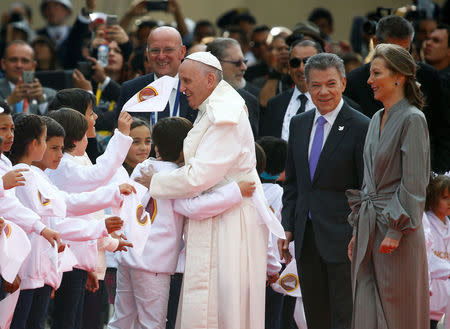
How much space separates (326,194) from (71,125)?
6.26 ft

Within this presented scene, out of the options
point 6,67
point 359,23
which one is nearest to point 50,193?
point 6,67

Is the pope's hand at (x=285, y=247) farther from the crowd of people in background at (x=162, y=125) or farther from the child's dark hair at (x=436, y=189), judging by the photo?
the child's dark hair at (x=436, y=189)

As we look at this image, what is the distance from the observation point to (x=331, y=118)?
697 centimetres

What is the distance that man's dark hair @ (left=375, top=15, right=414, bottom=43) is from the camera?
26.6 ft

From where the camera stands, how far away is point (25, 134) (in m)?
6.30

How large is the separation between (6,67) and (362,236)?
600 centimetres

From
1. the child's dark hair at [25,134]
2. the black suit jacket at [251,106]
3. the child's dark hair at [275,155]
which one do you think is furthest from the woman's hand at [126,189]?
the black suit jacket at [251,106]

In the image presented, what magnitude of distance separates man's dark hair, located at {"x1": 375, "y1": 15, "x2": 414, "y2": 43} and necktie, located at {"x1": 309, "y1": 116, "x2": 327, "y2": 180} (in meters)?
1.49

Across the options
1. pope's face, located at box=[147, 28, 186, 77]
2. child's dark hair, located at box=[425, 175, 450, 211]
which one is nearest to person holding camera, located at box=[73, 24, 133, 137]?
pope's face, located at box=[147, 28, 186, 77]

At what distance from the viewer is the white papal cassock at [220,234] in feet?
20.9

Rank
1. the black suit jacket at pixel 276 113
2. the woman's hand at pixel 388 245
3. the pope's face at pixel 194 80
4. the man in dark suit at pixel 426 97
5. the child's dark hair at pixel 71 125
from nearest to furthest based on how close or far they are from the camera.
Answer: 1. the woman's hand at pixel 388 245
2. the pope's face at pixel 194 80
3. the child's dark hair at pixel 71 125
4. the man in dark suit at pixel 426 97
5. the black suit jacket at pixel 276 113

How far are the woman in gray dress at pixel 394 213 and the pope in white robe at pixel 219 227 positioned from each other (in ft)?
2.27

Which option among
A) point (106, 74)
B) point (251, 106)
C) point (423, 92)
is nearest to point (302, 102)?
point (251, 106)

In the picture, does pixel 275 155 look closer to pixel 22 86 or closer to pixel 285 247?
pixel 285 247
